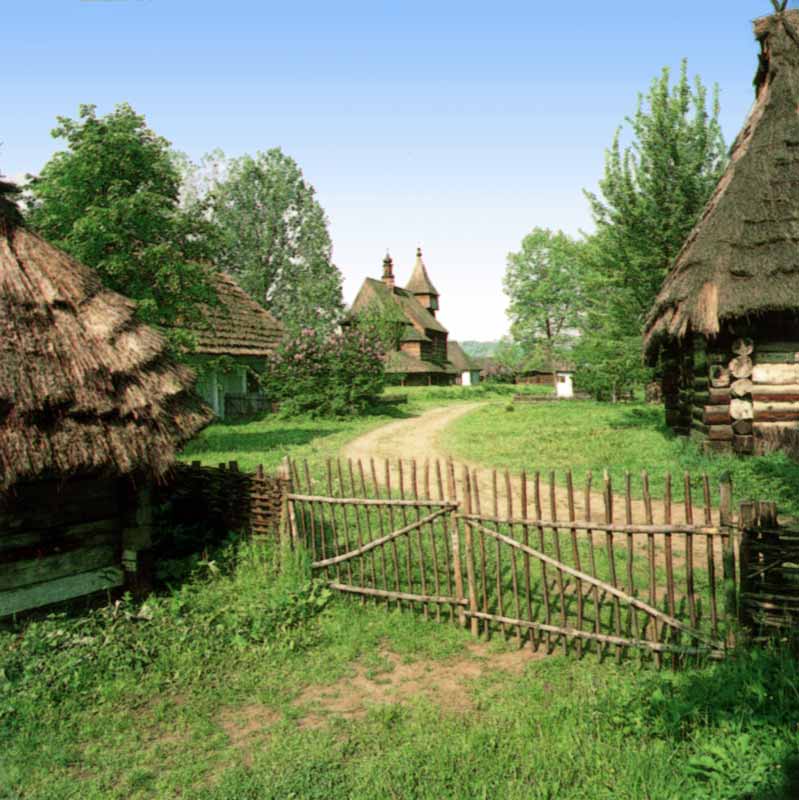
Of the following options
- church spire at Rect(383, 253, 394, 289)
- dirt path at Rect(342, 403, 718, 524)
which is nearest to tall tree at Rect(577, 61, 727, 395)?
dirt path at Rect(342, 403, 718, 524)

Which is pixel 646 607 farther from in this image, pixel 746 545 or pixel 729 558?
pixel 746 545

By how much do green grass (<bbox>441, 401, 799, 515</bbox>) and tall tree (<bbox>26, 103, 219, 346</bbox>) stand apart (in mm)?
7513

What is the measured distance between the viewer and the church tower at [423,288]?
55656 mm

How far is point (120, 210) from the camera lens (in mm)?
13258

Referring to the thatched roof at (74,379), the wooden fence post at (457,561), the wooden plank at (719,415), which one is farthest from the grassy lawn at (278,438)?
the wooden plank at (719,415)

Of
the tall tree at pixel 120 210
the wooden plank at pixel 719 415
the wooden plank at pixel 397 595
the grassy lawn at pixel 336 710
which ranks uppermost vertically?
the tall tree at pixel 120 210

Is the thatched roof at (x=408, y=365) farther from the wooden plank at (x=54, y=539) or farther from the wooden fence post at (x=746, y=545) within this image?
the wooden fence post at (x=746, y=545)

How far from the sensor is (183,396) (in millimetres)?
7418

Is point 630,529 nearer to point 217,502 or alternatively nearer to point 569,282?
point 217,502

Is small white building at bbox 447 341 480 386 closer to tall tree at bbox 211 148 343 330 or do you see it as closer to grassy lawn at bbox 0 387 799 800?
tall tree at bbox 211 148 343 330

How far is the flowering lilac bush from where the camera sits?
80.6ft

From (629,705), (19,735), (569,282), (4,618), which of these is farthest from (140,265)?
(569,282)

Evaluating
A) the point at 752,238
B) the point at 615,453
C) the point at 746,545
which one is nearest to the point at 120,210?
the point at 615,453

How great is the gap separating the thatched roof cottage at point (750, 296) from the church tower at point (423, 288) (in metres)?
42.7
